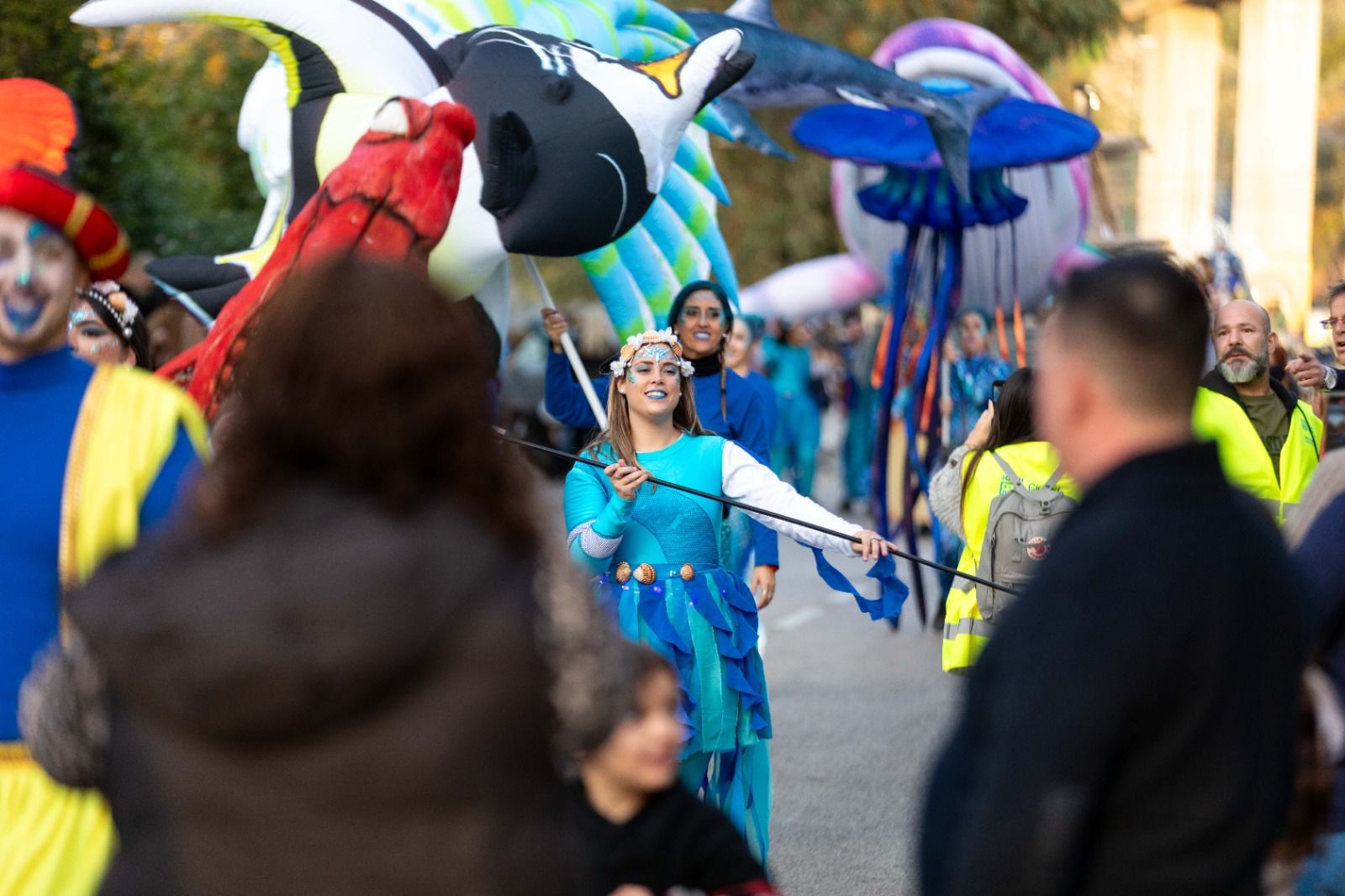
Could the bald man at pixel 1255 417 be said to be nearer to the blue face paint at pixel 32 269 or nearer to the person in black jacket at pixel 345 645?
the blue face paint at pixel 32 269

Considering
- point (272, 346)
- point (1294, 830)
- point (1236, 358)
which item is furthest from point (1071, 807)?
point (1236, 358)

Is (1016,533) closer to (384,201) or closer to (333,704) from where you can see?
(384,201)

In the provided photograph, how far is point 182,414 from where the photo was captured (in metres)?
2.69

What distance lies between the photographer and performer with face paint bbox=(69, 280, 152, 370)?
16.8 feet

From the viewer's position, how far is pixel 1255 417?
6.11m

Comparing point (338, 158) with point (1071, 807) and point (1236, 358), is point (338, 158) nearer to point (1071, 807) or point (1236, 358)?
point (1236, 358)

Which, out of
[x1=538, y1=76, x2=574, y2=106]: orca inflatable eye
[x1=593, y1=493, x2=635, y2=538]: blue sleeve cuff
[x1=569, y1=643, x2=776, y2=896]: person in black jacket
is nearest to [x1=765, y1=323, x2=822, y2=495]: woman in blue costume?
[x1=538, y1=76, x2=574, y2=106]: orca inflatable eye

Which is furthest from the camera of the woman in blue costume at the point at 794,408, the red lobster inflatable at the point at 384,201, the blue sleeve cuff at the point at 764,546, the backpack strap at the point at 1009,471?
the woman in blue costume at the point at 794,408

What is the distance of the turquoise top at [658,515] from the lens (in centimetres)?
504

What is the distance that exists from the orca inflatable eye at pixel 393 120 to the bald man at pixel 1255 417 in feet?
8.05

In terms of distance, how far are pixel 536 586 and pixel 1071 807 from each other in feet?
2.10

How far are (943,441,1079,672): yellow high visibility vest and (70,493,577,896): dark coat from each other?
3524mm

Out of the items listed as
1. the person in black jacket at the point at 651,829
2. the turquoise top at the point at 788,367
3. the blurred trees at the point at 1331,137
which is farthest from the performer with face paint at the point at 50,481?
the blurred trees at the point at 1331,137

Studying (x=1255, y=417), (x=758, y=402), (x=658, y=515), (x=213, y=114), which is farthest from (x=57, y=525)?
(x=213, y=114)
